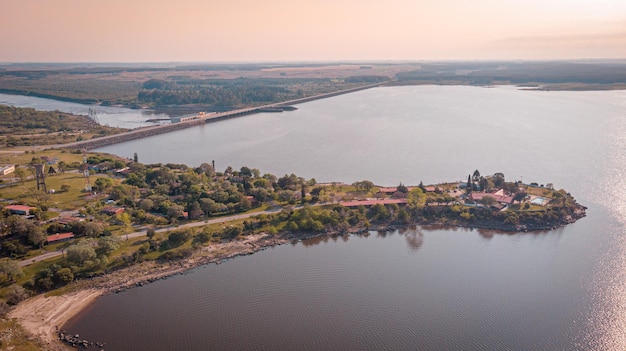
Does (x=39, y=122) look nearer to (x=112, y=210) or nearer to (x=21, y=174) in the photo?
(x=21, y=174)

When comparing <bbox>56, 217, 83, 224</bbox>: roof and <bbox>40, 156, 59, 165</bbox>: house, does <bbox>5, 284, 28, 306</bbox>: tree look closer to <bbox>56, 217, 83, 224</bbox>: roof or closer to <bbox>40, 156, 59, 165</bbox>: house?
<bbox>56, 217, 83, 224</bbox>: roof

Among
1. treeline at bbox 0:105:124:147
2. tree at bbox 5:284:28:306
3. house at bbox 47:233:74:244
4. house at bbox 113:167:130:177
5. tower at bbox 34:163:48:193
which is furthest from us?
treeline at bbox 0:105:124:147

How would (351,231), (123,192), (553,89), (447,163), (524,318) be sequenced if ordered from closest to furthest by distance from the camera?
(524,318) → (351,231) → (123,192) → (447,163) → (553,89)

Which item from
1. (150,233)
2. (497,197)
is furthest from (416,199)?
(150,233)

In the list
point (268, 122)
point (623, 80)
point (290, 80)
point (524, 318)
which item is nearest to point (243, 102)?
point (268, 122)

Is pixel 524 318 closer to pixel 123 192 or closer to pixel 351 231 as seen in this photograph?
pixel 351 231

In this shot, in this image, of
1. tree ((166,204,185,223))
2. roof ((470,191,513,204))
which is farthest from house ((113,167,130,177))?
roof ((470,191,513,204))
